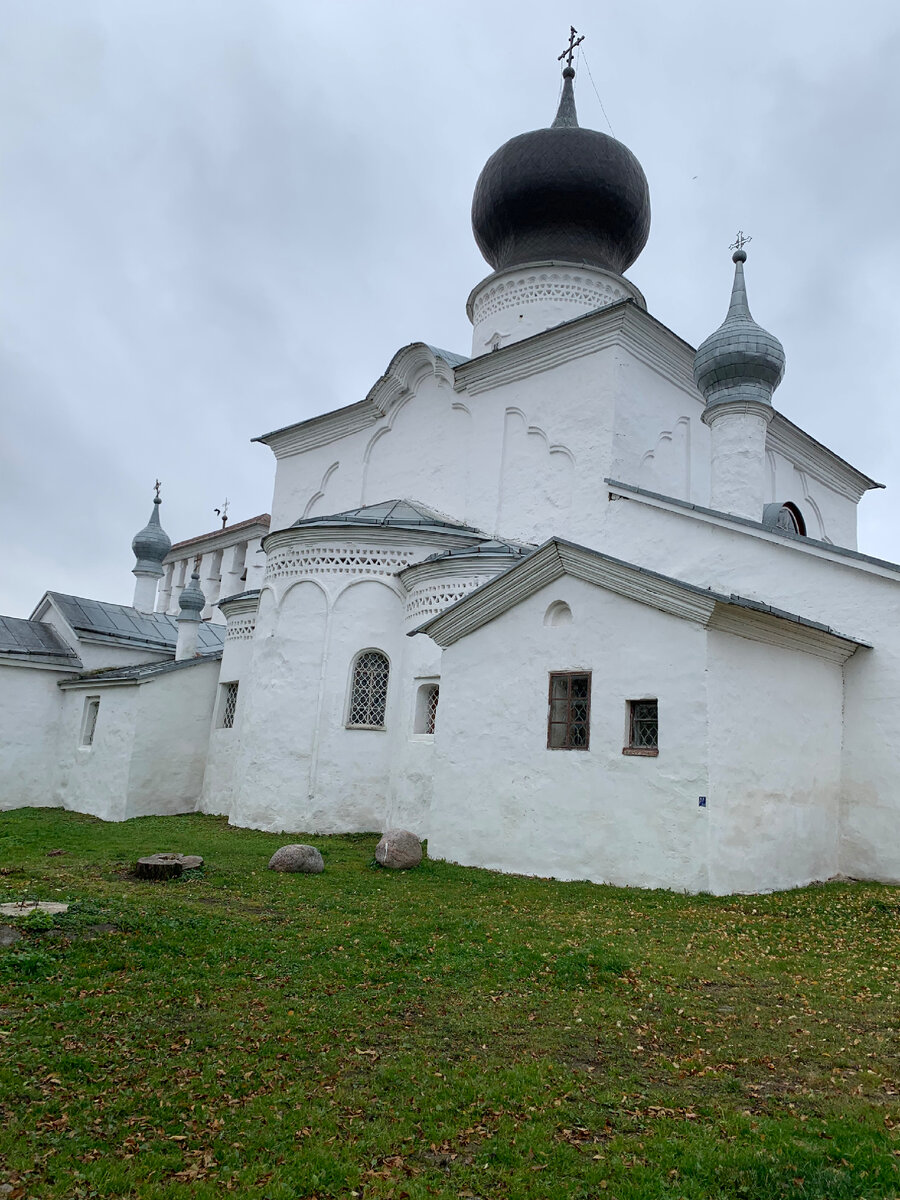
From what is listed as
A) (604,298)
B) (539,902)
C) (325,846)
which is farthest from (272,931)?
(604,298)

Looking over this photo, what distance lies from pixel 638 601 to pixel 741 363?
5.74m

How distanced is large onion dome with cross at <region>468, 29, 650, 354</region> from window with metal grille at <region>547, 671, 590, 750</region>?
32.9ft

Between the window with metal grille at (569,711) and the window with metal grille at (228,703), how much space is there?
26.3 feet

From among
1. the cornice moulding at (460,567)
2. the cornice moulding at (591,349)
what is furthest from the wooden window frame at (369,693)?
the cornice moulding at (591,349)

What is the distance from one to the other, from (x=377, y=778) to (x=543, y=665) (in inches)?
176

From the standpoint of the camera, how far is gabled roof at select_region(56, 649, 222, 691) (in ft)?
48.9

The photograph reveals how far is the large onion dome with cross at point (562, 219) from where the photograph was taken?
54.9 feet

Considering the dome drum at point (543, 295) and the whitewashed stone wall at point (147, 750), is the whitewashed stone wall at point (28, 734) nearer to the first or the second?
the whitewashed stone wall at point (147, 750)

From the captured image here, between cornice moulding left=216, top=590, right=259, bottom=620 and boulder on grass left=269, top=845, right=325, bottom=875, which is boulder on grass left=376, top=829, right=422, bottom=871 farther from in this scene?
cornice moulding left=216, top=590, right=259, bottom=620

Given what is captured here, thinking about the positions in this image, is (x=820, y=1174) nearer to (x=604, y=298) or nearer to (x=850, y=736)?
(x=850, y=736)

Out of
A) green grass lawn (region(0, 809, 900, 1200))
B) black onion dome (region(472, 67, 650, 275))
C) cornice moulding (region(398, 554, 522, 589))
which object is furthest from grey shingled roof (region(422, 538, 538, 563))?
black onion dome (region(472, 67, 650, 275))

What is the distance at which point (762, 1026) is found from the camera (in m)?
4.45

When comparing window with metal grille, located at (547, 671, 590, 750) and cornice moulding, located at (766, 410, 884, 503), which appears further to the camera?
cornice moulding, located at (766, 410, 884, 503)

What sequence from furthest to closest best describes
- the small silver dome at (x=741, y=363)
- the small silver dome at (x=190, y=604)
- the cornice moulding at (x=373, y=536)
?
the small silver dome at (x=190, y=604)
the cornice moulding at (x=373, y=536)
the small silver dome at (x=741, y=363)
